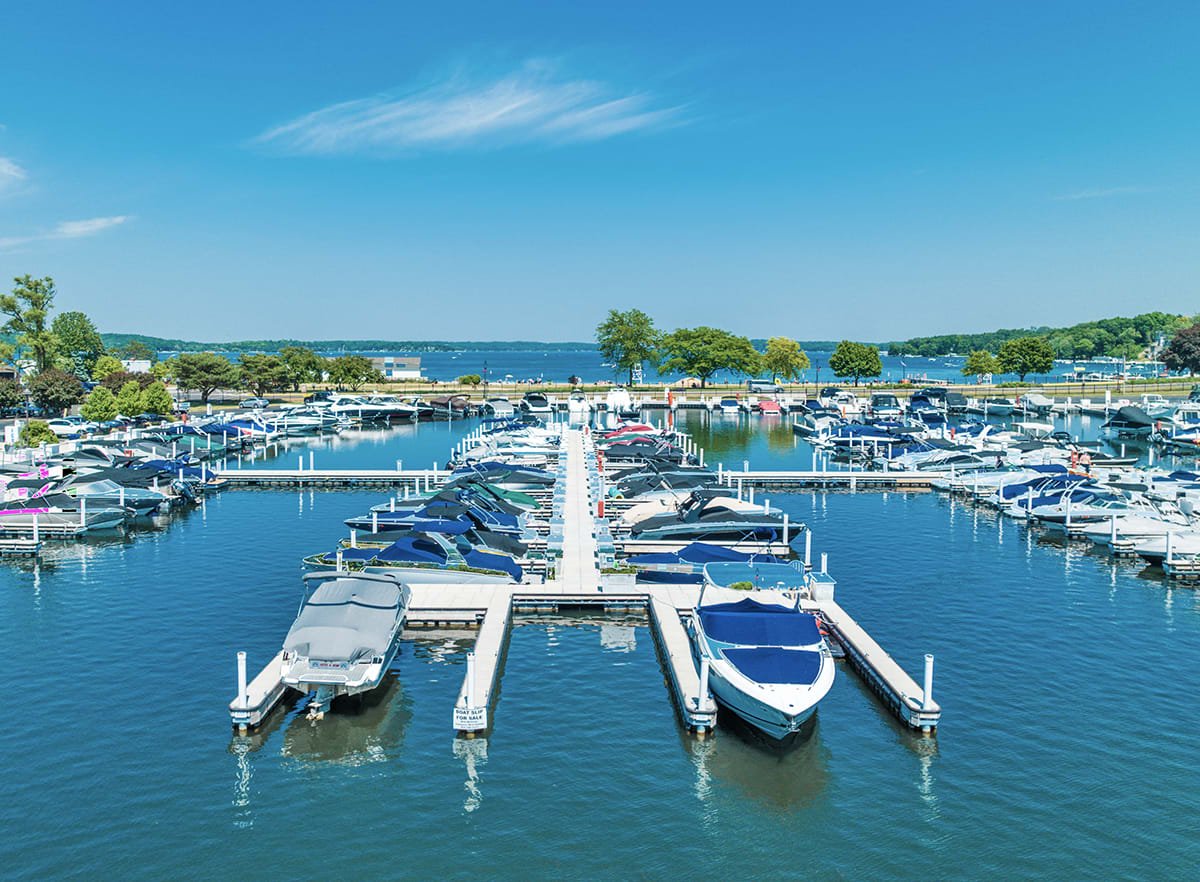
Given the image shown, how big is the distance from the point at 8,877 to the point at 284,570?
66.5 feet

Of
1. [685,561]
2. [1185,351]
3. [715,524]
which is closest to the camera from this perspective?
[685,561]

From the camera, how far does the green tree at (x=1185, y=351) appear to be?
142750 millimetres

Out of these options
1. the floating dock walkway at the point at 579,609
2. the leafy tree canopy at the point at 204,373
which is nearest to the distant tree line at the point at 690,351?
the leafy tree canopy at the point at 204,373

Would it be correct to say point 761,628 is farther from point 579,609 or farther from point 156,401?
point 156,401

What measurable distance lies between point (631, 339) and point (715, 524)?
96426 mm

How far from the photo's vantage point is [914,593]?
33.6 metres

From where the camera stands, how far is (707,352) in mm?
132250

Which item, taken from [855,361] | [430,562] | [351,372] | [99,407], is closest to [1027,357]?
[855,361]

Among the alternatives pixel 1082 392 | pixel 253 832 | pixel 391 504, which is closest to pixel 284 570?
pixel 391 504

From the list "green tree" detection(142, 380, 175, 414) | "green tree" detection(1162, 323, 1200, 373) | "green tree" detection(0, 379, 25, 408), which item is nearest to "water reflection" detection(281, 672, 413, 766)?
"green tree" detection(142, 380, 175, 414)

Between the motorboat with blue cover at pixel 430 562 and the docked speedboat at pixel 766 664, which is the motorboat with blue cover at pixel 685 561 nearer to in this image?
the motorboat with blue cover at pixel 430 562

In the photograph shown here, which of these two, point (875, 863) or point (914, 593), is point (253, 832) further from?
point (914, 593)

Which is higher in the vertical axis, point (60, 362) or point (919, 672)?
point (60, 362)

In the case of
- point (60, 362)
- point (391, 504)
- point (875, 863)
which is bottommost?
point (875, 863)
